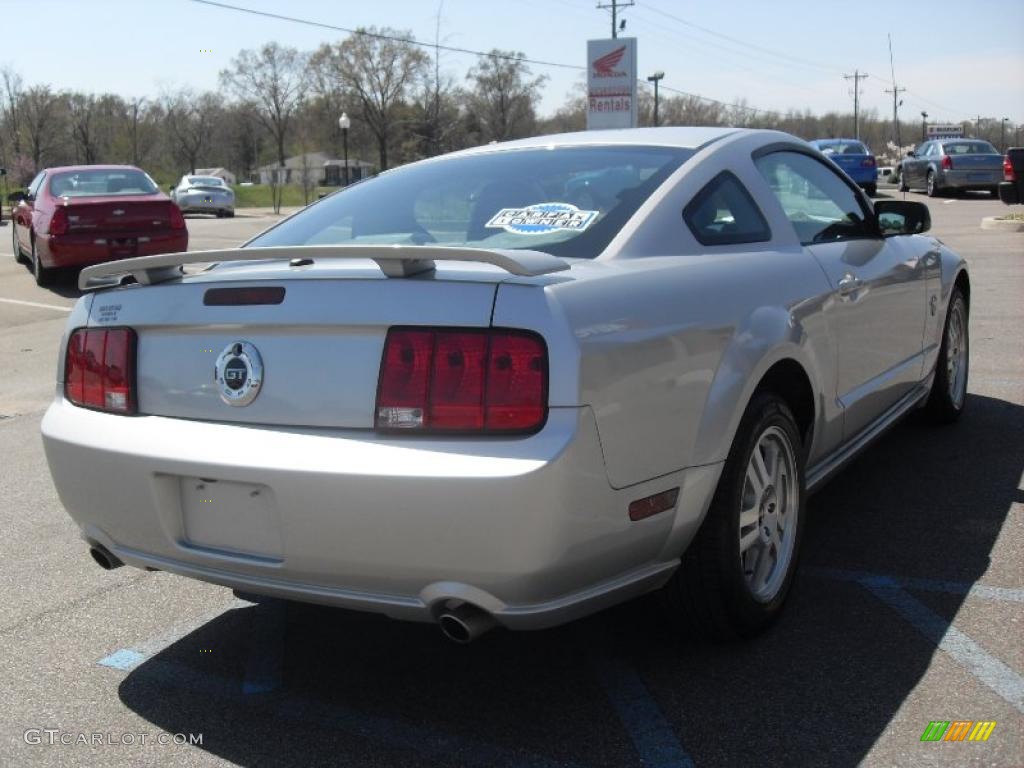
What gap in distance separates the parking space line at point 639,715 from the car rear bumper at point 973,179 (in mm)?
28204

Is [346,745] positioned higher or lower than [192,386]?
lower

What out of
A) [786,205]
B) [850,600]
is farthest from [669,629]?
[786,205]

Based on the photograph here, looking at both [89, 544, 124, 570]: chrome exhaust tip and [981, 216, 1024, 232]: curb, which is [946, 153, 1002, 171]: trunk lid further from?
[89, 544, 124, 570]: chrome exhaust tip

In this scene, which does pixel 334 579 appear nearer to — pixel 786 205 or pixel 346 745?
pixel 346 745

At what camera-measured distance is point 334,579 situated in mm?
2654

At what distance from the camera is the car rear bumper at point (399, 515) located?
2.44m

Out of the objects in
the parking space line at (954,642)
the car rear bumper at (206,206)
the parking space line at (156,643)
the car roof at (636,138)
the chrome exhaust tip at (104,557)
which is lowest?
the parking space line at (156,643)

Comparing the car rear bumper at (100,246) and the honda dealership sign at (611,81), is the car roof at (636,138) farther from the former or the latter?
the honda dealership sign at (611,81)

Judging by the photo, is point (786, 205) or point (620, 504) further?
point (786, 205)

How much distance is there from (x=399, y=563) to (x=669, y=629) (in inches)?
42.0

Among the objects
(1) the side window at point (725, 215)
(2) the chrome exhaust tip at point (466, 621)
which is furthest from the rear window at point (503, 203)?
(2) the chrome exhaust tip at point (466, 621)

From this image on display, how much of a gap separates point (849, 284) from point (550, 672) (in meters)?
1.81

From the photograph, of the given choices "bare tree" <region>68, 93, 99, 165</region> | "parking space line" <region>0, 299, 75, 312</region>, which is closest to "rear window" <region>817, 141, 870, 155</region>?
"parking space line" <region>0, 299, 75, 312</region>

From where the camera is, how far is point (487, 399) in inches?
98.0
